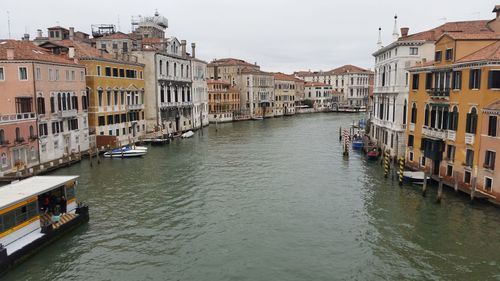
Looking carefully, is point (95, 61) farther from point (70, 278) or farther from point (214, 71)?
point (214, 71)

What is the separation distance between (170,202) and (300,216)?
6806mm

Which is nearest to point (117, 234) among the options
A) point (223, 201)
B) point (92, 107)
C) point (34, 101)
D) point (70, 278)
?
point (70, 278)

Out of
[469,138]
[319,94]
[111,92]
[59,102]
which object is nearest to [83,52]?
[111,92]

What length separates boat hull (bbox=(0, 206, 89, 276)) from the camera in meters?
13.0

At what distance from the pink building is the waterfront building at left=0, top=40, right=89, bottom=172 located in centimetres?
2594

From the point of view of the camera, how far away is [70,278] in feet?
42.9

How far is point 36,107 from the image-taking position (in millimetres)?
27625

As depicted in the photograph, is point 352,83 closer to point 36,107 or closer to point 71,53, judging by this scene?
point 71,53

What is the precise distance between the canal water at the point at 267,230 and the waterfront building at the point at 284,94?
63.7 metres

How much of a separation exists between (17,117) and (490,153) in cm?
2658

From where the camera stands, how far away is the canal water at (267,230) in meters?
13.5

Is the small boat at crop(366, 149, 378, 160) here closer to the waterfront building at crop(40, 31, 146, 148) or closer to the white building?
the white building

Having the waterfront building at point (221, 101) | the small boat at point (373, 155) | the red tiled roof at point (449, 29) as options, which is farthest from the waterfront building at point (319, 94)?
the small boat at point (373, 155)

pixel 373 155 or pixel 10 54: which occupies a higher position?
pixel 10 54
